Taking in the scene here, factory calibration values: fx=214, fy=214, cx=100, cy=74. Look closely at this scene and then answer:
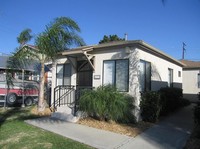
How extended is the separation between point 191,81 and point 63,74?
39.8 ft

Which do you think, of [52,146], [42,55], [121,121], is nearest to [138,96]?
[121,121]

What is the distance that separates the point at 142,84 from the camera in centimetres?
1065

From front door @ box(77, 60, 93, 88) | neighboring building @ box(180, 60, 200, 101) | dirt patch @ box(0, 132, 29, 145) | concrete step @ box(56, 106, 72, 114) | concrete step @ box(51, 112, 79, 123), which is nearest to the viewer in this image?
dirt patch @ box(0, 132, 29, 145)

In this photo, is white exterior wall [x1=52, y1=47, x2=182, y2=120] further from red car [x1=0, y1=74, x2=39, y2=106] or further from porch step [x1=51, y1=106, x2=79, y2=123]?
red car [x1=0, y1=74, x2=39, y2=106]

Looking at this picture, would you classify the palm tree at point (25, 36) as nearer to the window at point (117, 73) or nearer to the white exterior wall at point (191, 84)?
the window at point (117, 73)

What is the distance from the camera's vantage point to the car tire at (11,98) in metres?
14.1

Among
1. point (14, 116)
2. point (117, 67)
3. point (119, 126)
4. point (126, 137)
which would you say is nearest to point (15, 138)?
point (126, 137)

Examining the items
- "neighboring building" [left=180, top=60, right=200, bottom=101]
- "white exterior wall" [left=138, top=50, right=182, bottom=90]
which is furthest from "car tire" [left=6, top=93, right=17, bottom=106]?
"neighboring building" [left=180, top=60, right=200, bottom=101]

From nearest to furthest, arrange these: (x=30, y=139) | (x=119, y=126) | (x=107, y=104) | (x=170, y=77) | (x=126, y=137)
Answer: (x=30, y=139) < (x=126, y=137) < (x=119, y=126) < (x=107, y=104) < (x=170, y=77)

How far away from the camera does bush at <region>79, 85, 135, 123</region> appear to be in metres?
8.61

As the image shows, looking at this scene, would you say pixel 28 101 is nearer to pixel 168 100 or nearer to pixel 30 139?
pixel 30 139

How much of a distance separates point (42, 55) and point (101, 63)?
3380 mm

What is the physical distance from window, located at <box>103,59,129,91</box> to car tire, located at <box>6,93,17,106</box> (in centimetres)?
698

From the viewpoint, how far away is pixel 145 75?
434 inches
